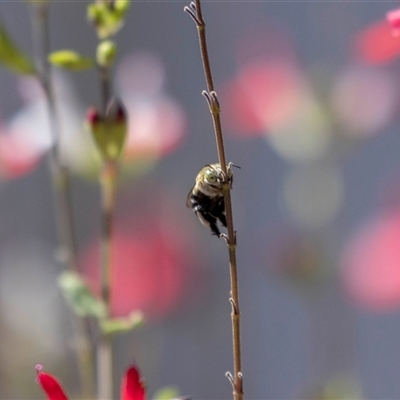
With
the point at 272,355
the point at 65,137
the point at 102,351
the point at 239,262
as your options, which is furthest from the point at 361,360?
the point at 102,351

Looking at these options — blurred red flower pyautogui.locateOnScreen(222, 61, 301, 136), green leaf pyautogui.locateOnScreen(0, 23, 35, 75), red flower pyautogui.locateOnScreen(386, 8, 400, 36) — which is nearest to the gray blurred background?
blurred red flower pyautogui.locateOnScreen(222, 61, 301, 136)

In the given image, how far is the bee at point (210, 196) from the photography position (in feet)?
1.22

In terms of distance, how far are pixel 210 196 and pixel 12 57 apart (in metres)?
0.22

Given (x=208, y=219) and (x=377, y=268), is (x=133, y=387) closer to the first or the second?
(x=208, y=219)

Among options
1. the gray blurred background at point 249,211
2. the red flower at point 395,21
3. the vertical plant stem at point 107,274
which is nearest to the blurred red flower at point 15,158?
the gray blurred background at point 249,211

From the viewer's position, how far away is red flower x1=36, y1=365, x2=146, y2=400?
12.8 inches

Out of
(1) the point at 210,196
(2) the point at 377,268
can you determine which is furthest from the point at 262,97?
(1) the point at 210,196

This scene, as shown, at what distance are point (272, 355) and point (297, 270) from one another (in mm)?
736

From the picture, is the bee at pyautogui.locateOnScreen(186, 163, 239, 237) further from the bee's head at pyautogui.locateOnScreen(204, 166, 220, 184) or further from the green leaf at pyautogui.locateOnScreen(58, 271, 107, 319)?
the green leaf at pyautogui.locateOnScreen(58, 271, 107, 319)

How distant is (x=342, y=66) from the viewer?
116 centimetres

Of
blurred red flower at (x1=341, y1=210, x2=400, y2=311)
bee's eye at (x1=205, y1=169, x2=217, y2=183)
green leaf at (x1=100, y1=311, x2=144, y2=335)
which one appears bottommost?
blurred red flower at (x1=341, y1=210, x2=400, y2=311)

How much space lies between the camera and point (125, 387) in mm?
332

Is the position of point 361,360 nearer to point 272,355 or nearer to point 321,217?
point 272,355

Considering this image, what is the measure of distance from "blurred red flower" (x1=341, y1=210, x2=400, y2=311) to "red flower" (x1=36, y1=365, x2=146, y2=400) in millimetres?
704
